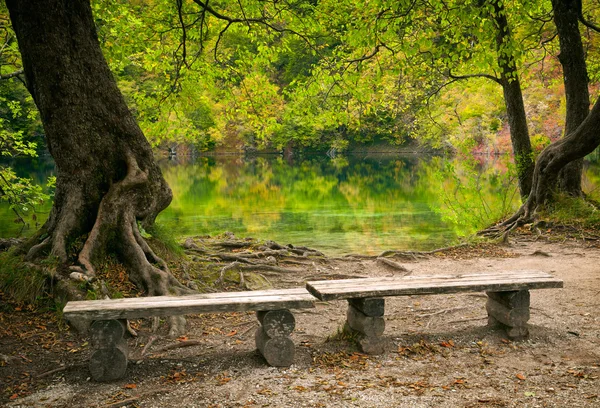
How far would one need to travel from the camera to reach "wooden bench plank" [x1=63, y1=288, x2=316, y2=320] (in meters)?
4.64

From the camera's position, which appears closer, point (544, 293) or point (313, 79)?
point (544, 293)

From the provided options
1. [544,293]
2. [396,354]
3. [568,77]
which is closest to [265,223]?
[568,77]

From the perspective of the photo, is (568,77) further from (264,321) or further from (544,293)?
(264,321)

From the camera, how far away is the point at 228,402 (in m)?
4.35

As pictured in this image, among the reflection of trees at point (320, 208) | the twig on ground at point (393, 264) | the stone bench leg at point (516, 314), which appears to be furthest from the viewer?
the reflection of trees at point (320, 208)

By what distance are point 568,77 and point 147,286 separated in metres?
10.0

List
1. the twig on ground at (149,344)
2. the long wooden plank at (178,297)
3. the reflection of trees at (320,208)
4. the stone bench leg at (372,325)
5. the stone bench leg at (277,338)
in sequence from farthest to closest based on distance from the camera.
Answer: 1. the reflection of trees at (320,208)
2. the twig on ground at (149,344)
3. the stone bench leg at (372,325)
4. the stone bench leg at (277,338)
5. the long wooden plank at (178,297)

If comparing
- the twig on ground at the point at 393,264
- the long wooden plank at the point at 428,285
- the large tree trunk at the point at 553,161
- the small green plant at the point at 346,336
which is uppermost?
the large tree trunk at the point at 553,161

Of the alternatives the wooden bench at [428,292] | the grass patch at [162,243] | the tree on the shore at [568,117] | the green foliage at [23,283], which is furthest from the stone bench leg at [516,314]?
the tree on the shore at [568,117]

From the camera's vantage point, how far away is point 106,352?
15.6ft

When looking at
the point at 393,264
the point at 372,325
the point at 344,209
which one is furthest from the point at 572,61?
the point at 344,209

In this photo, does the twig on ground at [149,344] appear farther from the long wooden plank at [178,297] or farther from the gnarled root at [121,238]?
the gnarled root at [121,238]

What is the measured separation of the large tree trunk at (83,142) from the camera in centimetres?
686

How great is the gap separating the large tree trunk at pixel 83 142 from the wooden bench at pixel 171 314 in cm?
191
